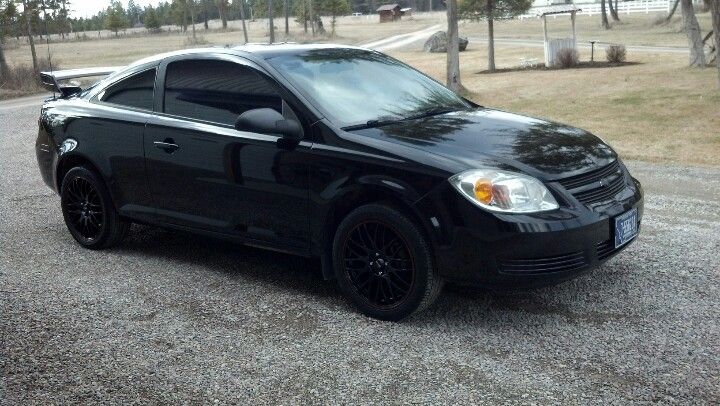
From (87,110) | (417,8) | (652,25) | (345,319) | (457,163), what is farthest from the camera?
(417,8)

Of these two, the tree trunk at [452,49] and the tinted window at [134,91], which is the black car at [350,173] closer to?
the tinted window at [134,91]

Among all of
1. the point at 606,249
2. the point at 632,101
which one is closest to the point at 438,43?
the point at 632,101

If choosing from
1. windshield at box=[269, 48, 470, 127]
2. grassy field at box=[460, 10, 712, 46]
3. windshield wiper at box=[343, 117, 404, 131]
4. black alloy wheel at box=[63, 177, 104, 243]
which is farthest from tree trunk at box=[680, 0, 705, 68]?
black alloy wheel at box=[63, 177, 104, 243]

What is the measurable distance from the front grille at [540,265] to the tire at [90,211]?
3256 millimetres

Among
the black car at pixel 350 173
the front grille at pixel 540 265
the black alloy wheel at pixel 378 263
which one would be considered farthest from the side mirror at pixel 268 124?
the front grille at pixel 540 265

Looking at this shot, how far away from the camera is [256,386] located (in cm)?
367

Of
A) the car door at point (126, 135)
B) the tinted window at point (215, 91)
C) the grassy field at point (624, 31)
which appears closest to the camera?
the tinted window at point (215, 91)

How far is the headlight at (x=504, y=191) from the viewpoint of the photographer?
4059mm

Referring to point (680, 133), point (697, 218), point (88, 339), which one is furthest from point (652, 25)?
point (88, 339)

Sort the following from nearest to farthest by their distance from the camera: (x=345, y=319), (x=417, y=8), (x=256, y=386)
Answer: (x=256, y=386) < (x=345, y=319) < (x=417, y=8)

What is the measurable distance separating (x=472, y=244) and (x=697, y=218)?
354 centimetres

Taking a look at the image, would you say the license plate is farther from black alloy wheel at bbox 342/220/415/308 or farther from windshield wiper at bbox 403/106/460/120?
windshield wiper at bbox 403/106/460/120

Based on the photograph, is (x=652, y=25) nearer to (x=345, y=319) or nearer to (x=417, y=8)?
(x=345, y=319)

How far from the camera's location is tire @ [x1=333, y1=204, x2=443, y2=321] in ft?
13.9
